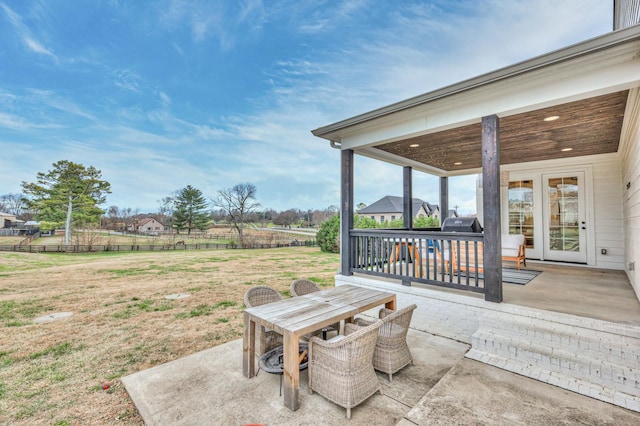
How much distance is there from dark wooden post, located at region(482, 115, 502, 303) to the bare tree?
2383cm

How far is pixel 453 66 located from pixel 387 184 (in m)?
Result: 21.4

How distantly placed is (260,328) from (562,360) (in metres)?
3.08

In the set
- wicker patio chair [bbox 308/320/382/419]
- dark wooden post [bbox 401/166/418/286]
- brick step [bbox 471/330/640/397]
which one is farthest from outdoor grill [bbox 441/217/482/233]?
wicker patio chair [bbox 308/320/382/419]

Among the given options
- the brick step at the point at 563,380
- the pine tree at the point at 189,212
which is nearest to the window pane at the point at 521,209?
the brick step at the point at 563,380

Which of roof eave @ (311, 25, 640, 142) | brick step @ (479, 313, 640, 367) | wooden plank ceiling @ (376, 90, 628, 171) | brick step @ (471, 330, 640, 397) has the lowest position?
brick step @ (471, 330, 640, 397)

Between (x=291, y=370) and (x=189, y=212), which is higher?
(x=189, y=212)

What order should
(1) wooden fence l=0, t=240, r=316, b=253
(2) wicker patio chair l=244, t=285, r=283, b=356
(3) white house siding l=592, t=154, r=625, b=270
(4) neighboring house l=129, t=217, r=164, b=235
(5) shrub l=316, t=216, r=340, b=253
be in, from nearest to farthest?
(2) wicker patio chair l=244, t=285, r=283, b=356
(3) white house siding l=592, t=154, r=625, b=270
(5) shrub l=316, t=216, r=340, b=253
(1) wooden fence l=0, t=240, r=316, b=253
(4) neighboring house l=129, t=217, r=164, b=235

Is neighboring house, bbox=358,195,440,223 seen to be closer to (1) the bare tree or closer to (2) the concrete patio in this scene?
(1) the bare tree

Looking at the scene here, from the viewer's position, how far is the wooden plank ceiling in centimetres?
365

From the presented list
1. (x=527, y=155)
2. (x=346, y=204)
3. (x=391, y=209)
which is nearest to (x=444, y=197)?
(x=527, y=155)

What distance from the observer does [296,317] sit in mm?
2557

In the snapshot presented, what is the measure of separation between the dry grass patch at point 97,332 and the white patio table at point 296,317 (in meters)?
1.13

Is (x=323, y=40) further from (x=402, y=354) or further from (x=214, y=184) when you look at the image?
(x=214, y=184)

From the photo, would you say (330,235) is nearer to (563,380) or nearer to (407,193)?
(407,193)
